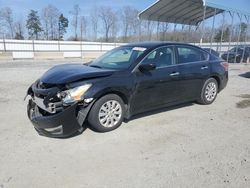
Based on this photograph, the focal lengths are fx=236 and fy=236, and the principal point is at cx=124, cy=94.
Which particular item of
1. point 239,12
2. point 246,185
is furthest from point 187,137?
point 239,12

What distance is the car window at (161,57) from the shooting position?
4.80 metres

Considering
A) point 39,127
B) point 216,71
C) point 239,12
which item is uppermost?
point 239,12

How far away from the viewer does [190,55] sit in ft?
18.5

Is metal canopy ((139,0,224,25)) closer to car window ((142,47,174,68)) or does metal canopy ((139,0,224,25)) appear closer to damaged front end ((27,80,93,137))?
car window ((142,47,174,68))

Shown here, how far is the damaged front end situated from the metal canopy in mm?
17974

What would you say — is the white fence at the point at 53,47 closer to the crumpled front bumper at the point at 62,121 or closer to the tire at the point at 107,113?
the tire at the point at 107,113

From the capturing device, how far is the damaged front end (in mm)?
3660

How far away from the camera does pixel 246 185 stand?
2.81 m

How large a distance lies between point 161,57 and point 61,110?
2424 mm

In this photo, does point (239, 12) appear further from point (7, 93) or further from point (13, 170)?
point (13, 170)

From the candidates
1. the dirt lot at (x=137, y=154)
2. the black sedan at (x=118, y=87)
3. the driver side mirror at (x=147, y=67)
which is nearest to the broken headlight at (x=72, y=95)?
the black sedan at (x=118, y=87)

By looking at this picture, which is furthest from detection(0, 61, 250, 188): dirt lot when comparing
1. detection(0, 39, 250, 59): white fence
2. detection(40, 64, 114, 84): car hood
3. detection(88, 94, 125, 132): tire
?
detection(0, 39, 250, 59): white fence

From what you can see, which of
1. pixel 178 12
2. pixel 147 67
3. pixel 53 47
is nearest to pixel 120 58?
pixel 147 67

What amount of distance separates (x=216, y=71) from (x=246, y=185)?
12.6 ft
